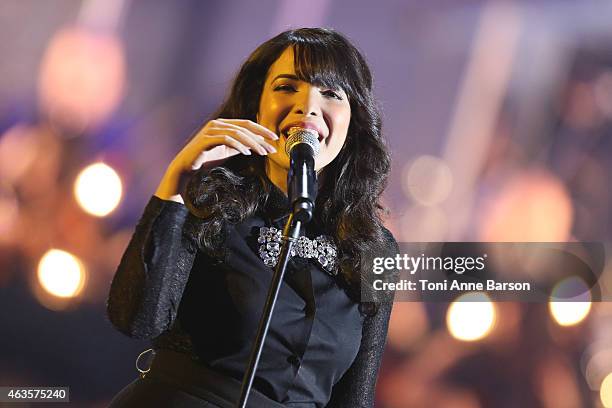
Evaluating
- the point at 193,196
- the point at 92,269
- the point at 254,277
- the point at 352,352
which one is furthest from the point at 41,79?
the point at 352,352

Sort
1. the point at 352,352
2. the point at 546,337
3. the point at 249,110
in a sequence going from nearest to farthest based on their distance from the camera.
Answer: the point at 352,352 → the point at 249,110 → the point at 546,337

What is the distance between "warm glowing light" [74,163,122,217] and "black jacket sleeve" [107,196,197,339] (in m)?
0.69

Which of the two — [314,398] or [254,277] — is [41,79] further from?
[314,398]

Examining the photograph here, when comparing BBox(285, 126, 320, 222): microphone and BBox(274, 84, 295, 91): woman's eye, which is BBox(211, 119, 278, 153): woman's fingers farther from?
BBox(274, 84, 295, 91): woman's eye

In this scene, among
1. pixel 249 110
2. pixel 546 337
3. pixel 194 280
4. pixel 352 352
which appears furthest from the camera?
pixel 546 337

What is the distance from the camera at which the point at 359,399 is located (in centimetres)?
151

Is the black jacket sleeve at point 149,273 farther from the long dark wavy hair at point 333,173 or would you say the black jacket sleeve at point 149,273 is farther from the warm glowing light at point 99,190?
the warm glowing light at point 99,190

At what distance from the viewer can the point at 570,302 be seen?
1847 mm

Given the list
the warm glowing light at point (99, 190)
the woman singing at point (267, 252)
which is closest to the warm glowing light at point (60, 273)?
the warm glowing light at point (99, 190)

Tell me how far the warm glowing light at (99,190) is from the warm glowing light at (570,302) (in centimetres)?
113

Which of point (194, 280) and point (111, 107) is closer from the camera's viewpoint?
point (194, 280)

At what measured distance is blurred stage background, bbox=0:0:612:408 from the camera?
1.86 meters

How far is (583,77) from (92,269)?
4.44ft

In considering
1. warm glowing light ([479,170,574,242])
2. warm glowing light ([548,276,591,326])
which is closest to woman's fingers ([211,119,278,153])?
warm glowing light ([479,170,574,242])
